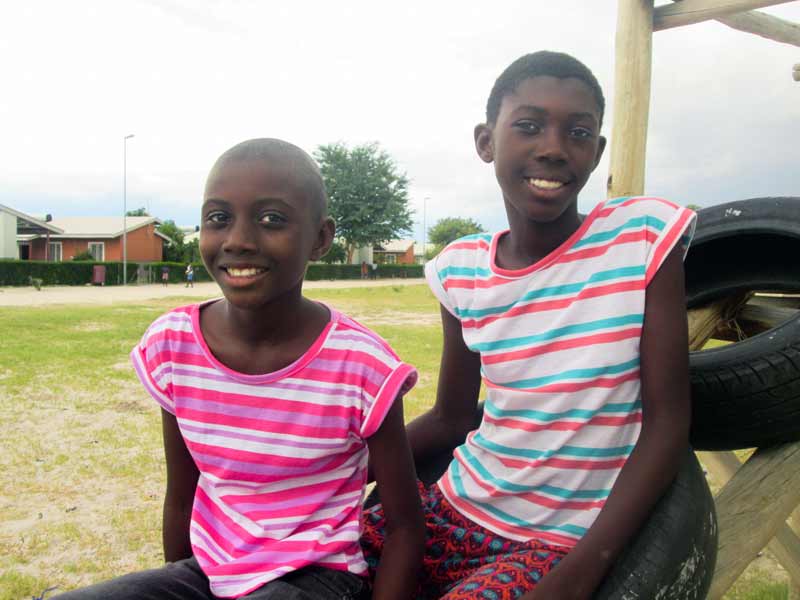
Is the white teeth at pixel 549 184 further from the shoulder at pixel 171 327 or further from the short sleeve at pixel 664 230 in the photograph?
the shoulder at pixel 171 327

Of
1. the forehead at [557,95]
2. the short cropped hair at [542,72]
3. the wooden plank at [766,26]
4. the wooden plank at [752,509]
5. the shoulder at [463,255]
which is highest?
the wooden plank at [766,26]

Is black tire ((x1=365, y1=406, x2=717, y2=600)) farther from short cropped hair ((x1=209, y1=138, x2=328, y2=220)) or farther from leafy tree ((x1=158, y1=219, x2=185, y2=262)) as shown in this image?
leafy tree ((x1=158, y1=219, x2=185, y2=262))

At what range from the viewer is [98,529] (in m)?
3.82

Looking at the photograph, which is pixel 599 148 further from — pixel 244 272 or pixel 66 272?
pixel 66 272

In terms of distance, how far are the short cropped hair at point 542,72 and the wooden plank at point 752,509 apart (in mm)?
1157

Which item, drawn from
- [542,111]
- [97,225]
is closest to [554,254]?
[542,111]

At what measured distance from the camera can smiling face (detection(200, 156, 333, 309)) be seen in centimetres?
147

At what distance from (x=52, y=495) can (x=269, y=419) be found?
3588 mm

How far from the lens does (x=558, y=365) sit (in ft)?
5.02

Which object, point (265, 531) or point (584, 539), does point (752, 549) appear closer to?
point (584, 539)

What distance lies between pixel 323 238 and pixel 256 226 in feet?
0.71

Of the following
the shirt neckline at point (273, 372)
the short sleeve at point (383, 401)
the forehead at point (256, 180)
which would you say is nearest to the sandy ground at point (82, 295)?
the shirt neckline at point (273, 372)

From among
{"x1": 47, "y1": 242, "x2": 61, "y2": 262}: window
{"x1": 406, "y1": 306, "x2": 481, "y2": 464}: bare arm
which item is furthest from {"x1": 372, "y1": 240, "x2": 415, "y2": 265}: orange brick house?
{"x1": 406, "y1": 306, "x2": 481, "y2": 464}: bare arm

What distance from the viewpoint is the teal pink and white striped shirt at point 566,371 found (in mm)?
1486
